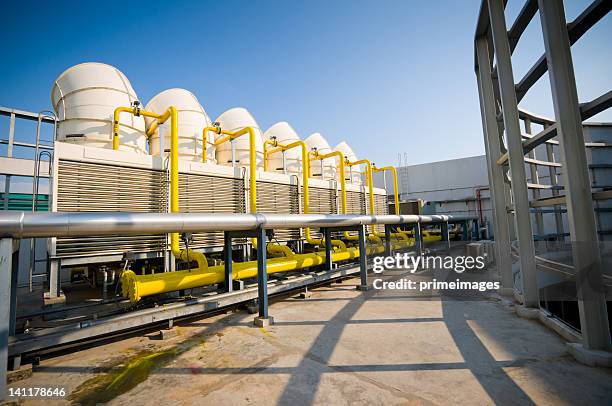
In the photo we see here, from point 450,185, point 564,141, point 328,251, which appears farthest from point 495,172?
point 450,185

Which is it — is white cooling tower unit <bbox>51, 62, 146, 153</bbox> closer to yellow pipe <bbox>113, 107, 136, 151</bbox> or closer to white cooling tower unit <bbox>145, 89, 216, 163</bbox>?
yellow pipe <bbox>113, 107, 136, 151</bbox>

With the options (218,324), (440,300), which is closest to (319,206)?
(440,300)

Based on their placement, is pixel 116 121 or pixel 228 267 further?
pixel 116 121

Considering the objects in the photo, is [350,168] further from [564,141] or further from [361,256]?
[564,141]

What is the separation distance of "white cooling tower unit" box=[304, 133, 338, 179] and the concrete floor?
6.91 m

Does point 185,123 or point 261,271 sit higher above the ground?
point 185,123

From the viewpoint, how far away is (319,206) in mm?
8844

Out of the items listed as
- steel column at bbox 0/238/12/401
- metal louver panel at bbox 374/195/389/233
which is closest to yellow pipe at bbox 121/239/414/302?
steel column at bbox 0/238/12/401

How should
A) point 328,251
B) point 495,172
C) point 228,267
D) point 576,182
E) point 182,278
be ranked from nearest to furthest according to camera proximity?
1. point 576,182
2. point 182,278
3. point 228,267
4. point 495,172
5. point 328,251

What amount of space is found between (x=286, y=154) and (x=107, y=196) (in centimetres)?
573

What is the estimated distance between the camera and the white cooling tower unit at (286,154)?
9391 millimetres

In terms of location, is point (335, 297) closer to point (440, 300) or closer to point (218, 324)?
point (440, 300)

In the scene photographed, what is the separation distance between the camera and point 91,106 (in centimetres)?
558

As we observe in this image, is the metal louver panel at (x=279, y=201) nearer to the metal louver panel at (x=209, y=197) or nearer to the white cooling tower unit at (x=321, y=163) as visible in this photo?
the metal louver panel at (x=209, y=197)
